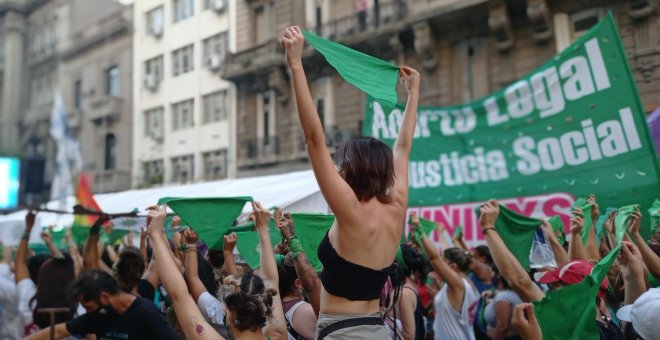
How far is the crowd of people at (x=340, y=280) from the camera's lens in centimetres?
234

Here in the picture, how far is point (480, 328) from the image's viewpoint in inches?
200

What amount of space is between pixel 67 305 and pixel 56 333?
5.93 ft

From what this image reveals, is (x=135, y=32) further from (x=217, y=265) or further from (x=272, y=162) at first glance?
(x=217, y=265)

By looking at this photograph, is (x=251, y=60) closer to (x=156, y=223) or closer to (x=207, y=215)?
(x=207, y=215)

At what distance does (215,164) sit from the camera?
25328 mm

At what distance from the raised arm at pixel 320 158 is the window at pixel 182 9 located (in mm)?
26405

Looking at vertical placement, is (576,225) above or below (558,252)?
above

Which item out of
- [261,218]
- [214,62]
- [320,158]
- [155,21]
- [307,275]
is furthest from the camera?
[155,21]

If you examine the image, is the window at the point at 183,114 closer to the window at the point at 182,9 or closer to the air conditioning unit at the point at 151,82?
the air conditioning unit at the point at 151,82

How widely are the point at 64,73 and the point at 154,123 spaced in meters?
8.45

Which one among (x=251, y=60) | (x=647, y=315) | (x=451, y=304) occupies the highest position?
(x=251, y=60)

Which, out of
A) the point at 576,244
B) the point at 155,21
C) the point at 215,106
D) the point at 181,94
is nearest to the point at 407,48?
the point at 215,106

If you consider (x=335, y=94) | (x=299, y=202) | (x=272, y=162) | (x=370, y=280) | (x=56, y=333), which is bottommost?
(x=56, y=333)

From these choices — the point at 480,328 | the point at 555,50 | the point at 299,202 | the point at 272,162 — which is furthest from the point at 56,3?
the point at 480,328
